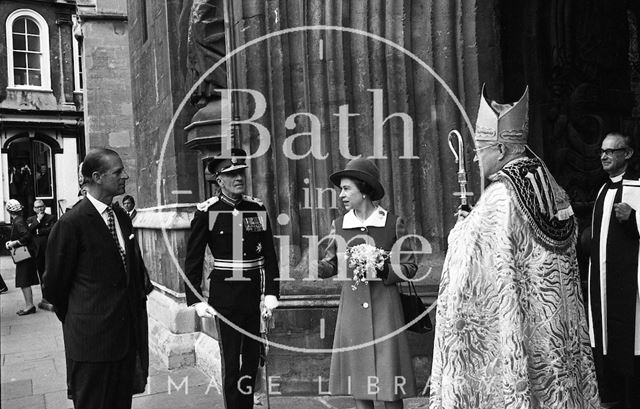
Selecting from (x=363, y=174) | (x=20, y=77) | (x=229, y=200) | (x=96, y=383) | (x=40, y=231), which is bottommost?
(x=96, y=383)

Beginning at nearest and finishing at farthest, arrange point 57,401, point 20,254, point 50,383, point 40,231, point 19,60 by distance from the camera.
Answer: point 57,401 → point 50,383 → point 20,254 → point 40,231 → point 19,60

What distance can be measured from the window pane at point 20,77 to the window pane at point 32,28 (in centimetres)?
180

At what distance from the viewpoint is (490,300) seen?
2840 millimetres

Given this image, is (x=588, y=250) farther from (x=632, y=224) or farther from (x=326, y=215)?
(x=326, y=215)

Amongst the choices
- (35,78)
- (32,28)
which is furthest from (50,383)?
(32,28)

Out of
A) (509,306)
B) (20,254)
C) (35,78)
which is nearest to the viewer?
(509,306)

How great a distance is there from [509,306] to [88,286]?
2.31 metres

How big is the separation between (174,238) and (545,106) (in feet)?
13.6

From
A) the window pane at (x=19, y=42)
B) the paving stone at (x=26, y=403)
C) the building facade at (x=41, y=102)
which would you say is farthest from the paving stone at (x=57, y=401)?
the window pane at (x=19, y=42)

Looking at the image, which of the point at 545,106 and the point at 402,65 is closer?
the point at 402,65

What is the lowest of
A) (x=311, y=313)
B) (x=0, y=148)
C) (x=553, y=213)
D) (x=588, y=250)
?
(x=311, y=313)

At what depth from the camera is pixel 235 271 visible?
452 cm

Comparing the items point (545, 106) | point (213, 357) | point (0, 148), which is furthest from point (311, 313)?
point (0, 148)

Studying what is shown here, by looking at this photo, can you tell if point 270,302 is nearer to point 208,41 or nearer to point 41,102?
point 208,41
